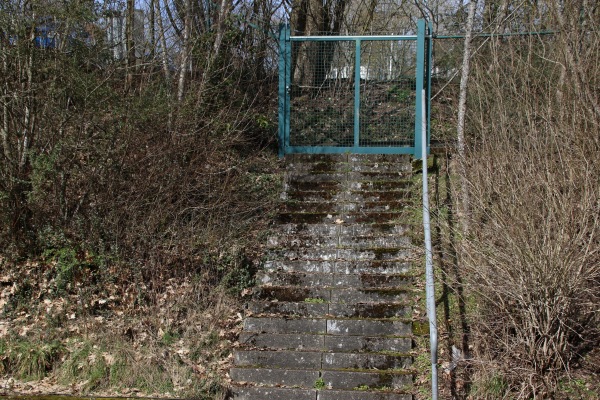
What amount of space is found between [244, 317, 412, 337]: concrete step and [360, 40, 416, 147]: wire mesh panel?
3.77 m

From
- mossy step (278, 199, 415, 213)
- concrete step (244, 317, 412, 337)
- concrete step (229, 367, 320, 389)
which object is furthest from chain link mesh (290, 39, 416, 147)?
concrete step (229, 367, 320, 389)

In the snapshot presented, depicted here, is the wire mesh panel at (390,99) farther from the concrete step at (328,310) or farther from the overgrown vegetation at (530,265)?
the concrete step at (328,310)

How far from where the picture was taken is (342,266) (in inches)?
307

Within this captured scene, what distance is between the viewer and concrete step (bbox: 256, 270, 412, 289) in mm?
7527

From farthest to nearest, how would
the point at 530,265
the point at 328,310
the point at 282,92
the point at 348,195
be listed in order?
the point at 282,92, the point at 348,195, the point at 328,310, the point at 530,265

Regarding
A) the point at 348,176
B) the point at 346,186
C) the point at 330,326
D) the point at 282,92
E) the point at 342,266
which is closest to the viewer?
the point at 330,326

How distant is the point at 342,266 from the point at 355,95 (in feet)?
10.6

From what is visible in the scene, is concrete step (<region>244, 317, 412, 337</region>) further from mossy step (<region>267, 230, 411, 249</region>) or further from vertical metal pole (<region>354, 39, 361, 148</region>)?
vertical metal pole (<region>354, 39, 361, 148</region>)

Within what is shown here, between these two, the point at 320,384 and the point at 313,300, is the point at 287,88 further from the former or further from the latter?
the point at 320,384

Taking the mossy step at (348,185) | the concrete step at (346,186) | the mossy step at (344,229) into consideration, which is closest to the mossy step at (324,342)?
the mossy step at (344,229)

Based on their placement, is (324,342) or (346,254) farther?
(346,254)

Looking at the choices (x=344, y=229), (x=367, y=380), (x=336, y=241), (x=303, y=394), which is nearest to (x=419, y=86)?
(x=344, y=229)

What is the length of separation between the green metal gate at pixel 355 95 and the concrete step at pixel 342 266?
260 cm

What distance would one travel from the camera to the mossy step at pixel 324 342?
6.73 m
